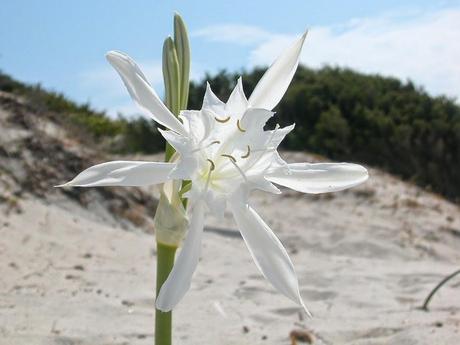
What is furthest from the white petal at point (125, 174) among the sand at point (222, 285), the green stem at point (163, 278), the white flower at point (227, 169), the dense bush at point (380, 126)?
the dense bush at point (380, 126)

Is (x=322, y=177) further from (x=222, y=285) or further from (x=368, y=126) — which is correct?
(x=368, y=126)

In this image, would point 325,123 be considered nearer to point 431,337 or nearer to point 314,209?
point 314,209

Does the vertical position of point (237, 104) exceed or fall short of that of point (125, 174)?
it exceeds it

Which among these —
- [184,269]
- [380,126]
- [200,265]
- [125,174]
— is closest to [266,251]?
[184,269]

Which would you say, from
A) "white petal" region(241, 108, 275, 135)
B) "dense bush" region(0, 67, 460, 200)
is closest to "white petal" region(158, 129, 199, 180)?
"white petal" region(241, 108, 275, 135)

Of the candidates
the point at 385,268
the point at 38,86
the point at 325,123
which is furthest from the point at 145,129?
the point at 385,268

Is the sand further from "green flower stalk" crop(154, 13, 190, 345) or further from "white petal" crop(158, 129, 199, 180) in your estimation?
"white petal" crop(158, 129, 199, 180)

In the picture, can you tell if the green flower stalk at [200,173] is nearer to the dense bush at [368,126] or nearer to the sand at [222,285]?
the sand at [222,285]
